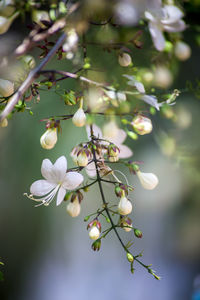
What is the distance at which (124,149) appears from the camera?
33cm

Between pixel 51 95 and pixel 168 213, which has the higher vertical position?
pixel 51 95

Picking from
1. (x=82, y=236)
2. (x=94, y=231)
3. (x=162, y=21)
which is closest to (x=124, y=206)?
(x=94, y=231)

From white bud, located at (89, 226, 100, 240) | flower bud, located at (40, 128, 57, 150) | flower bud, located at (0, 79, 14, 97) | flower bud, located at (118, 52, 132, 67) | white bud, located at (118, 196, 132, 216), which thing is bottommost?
white bud, located at (89, 226, 100, 240)

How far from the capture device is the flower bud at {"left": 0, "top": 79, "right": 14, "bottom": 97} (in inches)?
10.5

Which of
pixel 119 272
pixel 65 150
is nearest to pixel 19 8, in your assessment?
pixel 65 150

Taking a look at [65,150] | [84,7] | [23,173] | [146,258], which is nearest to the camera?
[84,7]

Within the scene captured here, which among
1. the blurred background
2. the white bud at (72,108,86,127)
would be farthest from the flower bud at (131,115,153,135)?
the blurred background

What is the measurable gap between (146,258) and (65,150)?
1.63 ft

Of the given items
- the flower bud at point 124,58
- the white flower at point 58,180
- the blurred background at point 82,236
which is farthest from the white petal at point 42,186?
the blurred background at point 82,236

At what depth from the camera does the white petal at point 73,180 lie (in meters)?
0.28

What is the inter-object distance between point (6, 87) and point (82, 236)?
0.88 meters

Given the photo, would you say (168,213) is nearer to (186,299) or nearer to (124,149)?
(186,299)

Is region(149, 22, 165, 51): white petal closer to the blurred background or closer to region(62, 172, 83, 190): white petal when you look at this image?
region(62, 172, 83, 190): white petal

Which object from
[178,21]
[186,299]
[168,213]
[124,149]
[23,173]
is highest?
[178,21]
